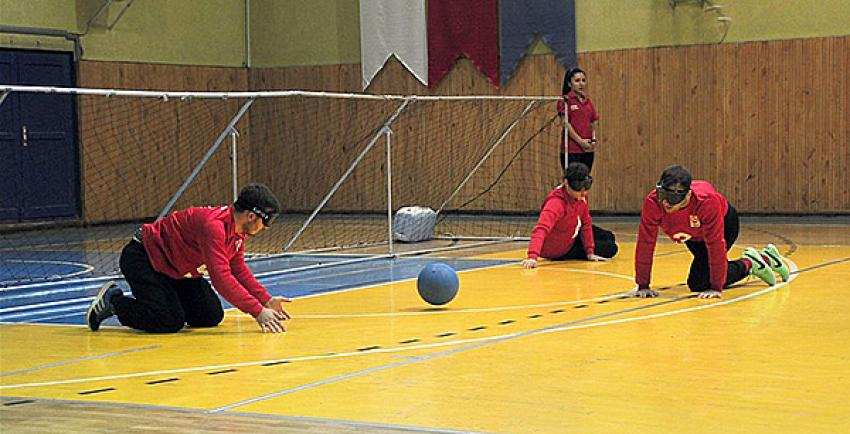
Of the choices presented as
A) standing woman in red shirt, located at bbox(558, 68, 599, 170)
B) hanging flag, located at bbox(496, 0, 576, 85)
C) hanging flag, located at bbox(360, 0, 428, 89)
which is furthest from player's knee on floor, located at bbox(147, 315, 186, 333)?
hanging flag, located at bbox(360, 0, 428, 89)

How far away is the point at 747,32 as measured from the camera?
20.9 metres

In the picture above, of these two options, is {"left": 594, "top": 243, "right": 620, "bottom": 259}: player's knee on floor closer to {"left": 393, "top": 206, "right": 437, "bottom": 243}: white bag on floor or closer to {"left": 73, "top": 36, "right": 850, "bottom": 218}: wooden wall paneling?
{"left": 393, "top": 206, "right": 437, "bottom": 243}: white bag on floor

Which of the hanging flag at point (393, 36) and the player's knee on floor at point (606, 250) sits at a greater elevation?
the hanging flag at point (393, 36)

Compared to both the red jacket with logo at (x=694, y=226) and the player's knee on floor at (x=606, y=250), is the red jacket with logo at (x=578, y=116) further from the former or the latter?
the red jacket with logo at (x=694, y=226)

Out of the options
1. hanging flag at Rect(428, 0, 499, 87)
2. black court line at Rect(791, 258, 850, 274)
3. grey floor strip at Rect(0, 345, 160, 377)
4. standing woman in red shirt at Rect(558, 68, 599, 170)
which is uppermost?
hanging flag at Rect(428, 0, 499, 87)

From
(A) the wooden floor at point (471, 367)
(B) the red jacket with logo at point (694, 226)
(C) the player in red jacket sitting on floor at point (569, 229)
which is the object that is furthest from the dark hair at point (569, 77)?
(B) the red jacket with logo at point (694, 226)

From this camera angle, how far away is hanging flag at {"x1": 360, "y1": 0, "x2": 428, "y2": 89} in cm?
2381

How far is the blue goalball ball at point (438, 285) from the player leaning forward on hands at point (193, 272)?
136cm

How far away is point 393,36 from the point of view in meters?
24.1

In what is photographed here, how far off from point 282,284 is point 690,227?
398cm

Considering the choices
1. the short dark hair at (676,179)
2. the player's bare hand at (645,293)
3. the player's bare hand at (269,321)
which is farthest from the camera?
the player's bare hand at (645,293)

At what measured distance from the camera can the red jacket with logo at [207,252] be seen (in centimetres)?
855

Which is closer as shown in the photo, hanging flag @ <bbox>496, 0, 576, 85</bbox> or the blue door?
the blue door

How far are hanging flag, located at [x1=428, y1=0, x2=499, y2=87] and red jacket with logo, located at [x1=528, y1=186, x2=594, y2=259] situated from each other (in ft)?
32.2
